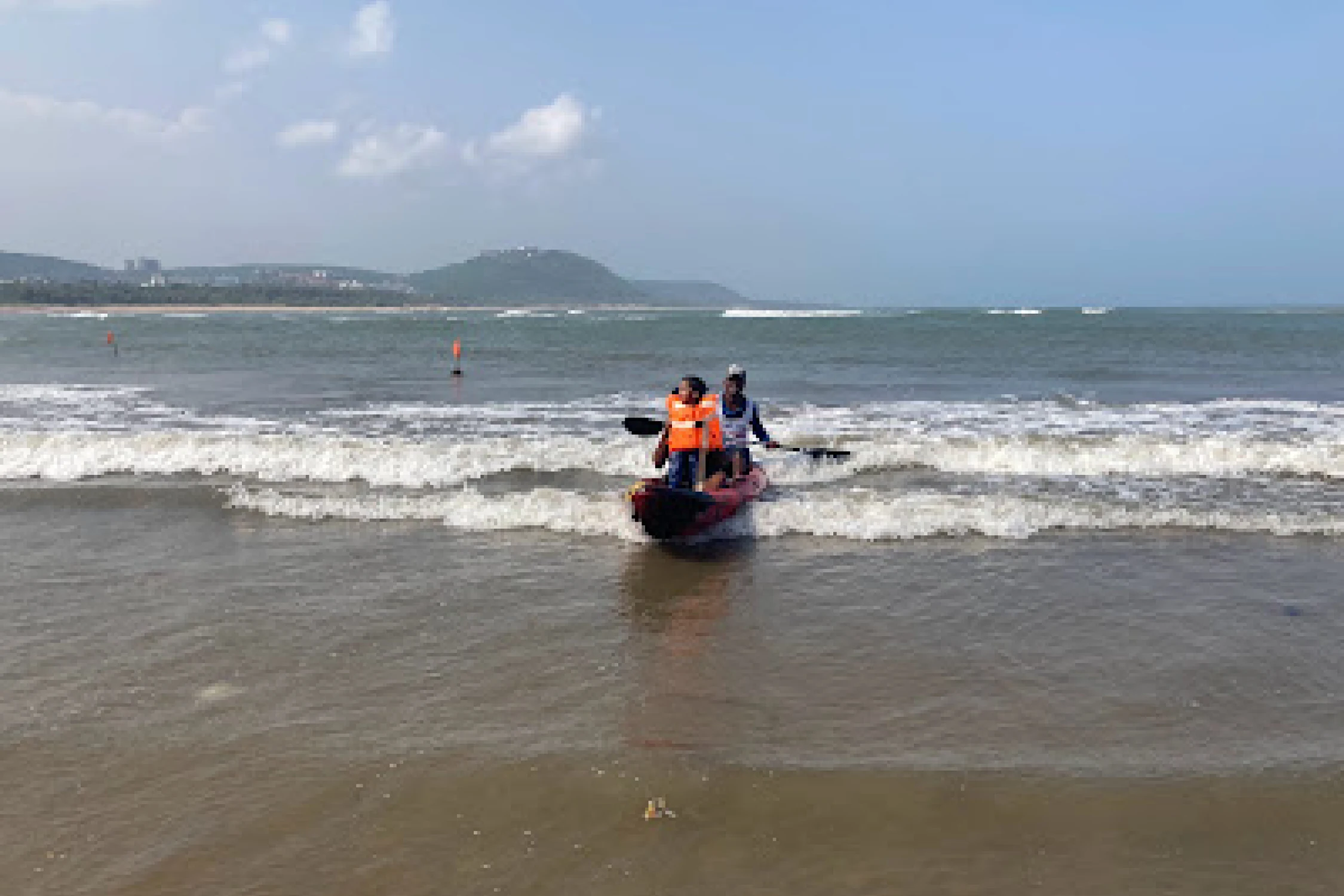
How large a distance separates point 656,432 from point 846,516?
8.85 feet

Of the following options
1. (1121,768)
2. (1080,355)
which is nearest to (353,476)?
(1121,768)

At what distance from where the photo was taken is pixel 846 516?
1077 cm

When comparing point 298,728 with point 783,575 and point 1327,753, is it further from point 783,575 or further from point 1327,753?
point 1327,753

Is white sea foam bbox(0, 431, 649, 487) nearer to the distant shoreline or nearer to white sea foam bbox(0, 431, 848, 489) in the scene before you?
white sea foam bbox(0, 431, 848, 489)

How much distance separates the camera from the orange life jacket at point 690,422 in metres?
10.6

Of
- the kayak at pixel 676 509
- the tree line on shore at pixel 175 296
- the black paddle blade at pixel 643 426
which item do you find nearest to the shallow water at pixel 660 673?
the kayak at pixel 676 509

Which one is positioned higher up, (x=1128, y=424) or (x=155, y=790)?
(x=1128, y=424)

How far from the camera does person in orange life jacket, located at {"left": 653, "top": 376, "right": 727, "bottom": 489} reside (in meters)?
10.6

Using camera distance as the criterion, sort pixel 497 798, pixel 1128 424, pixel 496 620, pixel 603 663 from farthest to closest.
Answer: pixel 1128 424
pixel 496 620
pixel 603 663
pixel 497 798

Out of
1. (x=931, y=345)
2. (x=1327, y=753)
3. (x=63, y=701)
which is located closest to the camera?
(x=1327, y=753)

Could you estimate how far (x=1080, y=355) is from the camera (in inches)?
1592

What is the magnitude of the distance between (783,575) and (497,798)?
181 inches

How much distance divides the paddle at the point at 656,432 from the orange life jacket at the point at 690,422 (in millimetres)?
714

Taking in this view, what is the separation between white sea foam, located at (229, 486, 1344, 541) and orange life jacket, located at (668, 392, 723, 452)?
1.00 m
